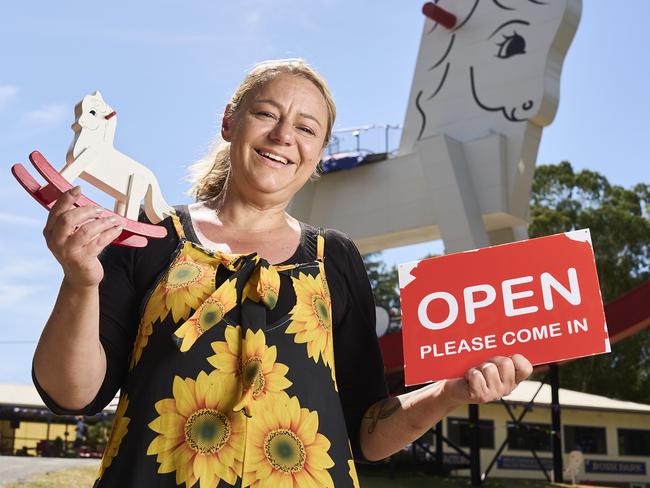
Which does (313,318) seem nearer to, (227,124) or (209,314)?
(209,314)

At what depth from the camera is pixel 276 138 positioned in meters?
1.91

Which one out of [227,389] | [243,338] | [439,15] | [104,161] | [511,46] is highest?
[439,15]

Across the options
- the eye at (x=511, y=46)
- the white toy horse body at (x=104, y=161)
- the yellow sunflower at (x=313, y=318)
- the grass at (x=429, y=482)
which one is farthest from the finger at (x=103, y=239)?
the eye at (x=511, y=46)

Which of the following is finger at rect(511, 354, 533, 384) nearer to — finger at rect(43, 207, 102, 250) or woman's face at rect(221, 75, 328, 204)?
woman's face at rect(221, 75, 328, 204)

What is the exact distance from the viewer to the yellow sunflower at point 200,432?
1.67 m

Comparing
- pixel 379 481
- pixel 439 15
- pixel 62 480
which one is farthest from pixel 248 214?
pixel 439 15

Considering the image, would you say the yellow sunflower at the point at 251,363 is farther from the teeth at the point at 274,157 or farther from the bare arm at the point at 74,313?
the teeth at the point at 274,157

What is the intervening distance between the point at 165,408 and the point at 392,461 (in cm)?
1262

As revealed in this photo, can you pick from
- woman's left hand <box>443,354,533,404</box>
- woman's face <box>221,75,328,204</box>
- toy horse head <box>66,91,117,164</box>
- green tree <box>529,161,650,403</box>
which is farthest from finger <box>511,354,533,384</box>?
green tree <box>529,161,650,403</box>

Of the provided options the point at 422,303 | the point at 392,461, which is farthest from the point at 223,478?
the point at 392,461

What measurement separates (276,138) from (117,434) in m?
0.70

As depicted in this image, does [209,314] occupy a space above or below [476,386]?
above

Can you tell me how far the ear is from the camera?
2.02m

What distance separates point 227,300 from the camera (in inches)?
70.4
